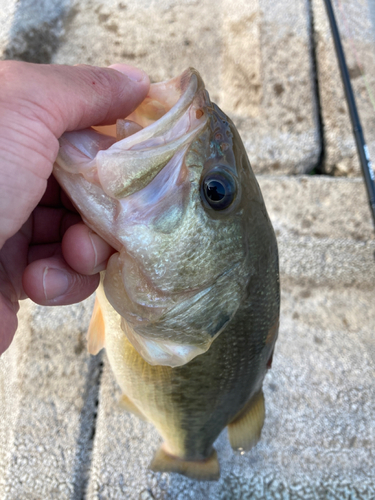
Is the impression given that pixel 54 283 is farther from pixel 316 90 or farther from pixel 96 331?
pixel 316 90

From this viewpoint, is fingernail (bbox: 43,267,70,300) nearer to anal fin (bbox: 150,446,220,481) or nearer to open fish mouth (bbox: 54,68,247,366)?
open fish mouth (bbox: 54,68,247,366)

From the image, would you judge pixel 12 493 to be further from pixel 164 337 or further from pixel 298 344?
pixel 298 344

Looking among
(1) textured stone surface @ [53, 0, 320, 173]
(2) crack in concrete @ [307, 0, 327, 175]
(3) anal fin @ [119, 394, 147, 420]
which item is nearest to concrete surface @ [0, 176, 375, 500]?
(3) anal fin @ [119, 394, 147, 420]

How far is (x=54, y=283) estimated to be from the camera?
0.98 metres

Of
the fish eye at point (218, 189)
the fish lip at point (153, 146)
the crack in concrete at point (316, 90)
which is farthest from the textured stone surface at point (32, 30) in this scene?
the fish eye at point (218, 189)

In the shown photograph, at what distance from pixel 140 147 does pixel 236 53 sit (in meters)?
2.09

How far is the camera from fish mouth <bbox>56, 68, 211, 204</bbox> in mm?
763

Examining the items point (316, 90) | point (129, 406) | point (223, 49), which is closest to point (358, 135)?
point (316, 90)

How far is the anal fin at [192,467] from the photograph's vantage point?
4.89 ft

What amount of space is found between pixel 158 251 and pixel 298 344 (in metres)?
1.35

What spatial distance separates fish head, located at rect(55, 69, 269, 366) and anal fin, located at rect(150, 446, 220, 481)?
0.82 metres

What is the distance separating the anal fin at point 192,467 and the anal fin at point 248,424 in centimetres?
21

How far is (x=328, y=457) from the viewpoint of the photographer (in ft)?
5.42

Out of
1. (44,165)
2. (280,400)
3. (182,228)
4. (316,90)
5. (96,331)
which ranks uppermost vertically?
(44,165)
